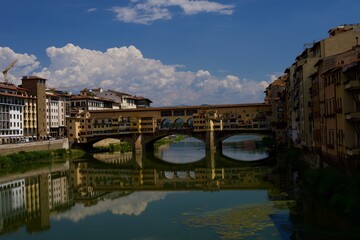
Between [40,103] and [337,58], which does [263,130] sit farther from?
A: [337,58]

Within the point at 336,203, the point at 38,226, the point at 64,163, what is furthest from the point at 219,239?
the point at 64,163

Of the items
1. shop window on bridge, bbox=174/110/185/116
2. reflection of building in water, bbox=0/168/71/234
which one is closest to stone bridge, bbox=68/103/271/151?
shop window on bridge, bbox=174/110/185/116

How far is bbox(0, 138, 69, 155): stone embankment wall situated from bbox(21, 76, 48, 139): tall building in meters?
7.05

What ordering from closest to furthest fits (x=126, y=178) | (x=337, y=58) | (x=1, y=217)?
1. (x=1, y=217)
2. (x=337, y=58)
3. (x=126, y=178)

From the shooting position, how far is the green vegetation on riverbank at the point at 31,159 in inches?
1797

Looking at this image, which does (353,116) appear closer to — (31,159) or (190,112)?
(31,159)

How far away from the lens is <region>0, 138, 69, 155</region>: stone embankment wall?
1924 inches

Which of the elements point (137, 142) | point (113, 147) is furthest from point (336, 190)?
point (113, 147)

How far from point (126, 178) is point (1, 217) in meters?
15.4

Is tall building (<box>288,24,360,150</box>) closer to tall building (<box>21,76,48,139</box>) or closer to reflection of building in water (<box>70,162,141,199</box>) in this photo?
reflection of building in water (<box>70,162,141,199</box>)

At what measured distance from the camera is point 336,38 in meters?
32.2

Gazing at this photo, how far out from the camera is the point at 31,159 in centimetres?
5112

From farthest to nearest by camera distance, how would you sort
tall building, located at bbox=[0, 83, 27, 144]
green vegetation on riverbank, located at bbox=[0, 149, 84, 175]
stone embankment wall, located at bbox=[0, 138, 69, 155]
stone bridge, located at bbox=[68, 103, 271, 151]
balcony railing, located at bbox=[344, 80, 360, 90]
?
stone bridge, located at bbox=[68, 103, 271, 151] → tall building, located at bbox=[0, 83, 27, 144] → stone embankment wall, located at bbox=[0, 138, 69, 155] → green vegetation on riverbank, located at bbox=[0, 149, 84, 175] → balcony railing, located at bbox=[344, 80, 360, 90]

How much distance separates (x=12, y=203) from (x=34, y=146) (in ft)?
88.9
